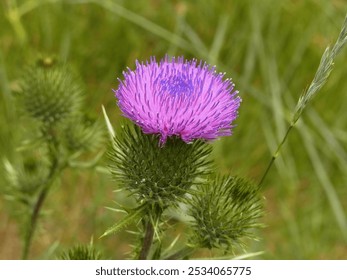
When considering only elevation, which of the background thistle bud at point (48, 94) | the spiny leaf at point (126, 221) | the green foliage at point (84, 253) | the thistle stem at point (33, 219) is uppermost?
the background thistle bud at point (48, 94)

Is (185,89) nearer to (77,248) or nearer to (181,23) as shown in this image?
(77,248)

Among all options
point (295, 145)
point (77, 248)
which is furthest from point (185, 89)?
point (295, 145)

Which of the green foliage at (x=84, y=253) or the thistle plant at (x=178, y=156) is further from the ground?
the thistle plant at (x=178, y=156)

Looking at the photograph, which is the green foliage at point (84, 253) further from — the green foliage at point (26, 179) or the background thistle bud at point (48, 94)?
the background thistle bud at point (48, 94)

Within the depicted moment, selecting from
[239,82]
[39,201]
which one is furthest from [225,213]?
[239,82]

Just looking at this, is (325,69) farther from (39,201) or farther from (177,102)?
(39,201)

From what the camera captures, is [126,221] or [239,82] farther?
[239,82]

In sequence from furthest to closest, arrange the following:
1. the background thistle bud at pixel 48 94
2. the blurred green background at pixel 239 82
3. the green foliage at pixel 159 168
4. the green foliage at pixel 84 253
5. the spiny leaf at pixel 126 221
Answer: the blurred green background at pixel 239 82 → the background thistle bud at pixel 48 94 → the green foliage at pixel 84 253 → the green foliage at pixel 159 168 → the spiny leaf at pixel 126 221

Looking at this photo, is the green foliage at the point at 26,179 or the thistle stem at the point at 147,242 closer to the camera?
the thistle stem at the point at 147,242

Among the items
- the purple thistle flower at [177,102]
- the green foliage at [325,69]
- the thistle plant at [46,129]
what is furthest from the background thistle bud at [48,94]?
the green foliage at [325,69]
